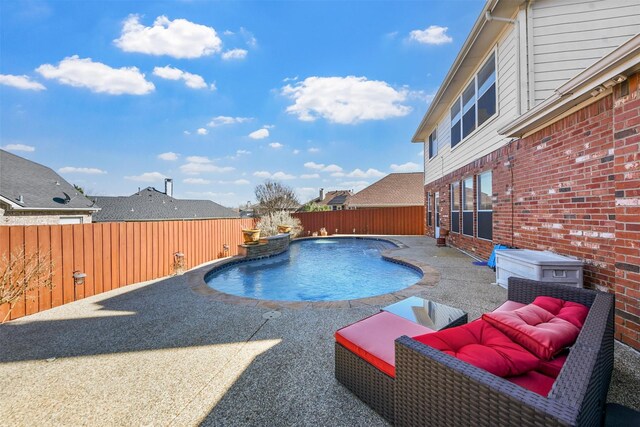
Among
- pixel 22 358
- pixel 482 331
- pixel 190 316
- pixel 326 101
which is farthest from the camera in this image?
pixel 326 101

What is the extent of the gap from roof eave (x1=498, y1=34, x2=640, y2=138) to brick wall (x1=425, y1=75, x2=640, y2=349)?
16cm

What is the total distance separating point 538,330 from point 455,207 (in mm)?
8502

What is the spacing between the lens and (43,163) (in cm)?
1728

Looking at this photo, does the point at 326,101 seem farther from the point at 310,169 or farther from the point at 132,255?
the point at 310,169

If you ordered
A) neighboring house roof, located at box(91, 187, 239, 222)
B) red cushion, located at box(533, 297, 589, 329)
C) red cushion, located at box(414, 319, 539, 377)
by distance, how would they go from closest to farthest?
red cushion, located at box(414, 319, 539, 377)
red cushion, located at box(533, 297, 589, 329)
neighboring house roof, located at box(91, 187, 239, 222)

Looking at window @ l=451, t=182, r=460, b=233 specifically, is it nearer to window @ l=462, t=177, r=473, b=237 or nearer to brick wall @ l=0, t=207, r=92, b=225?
window @ l=462, t=177, r=473, b=237

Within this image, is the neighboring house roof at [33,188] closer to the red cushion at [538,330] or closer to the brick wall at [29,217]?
the brick wall at [29,217]

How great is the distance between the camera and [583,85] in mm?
3174

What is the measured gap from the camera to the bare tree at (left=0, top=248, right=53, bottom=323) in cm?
396

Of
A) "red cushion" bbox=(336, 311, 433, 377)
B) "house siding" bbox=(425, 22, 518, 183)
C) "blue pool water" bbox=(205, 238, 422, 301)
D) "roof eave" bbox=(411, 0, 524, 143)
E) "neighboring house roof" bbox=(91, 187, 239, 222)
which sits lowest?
"blue pool water" bbox=(205, 238, 422, 301)

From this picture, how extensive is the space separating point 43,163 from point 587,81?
2523 cm

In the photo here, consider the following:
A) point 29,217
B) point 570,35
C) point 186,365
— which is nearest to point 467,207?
point 570,35

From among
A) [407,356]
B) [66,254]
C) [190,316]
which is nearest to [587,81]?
[407,356]

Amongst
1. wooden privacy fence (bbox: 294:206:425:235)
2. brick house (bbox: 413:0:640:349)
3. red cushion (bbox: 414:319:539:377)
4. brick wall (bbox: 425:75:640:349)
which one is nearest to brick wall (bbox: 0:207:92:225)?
wooden privacy fence (bbox: 294:206:425:235)
